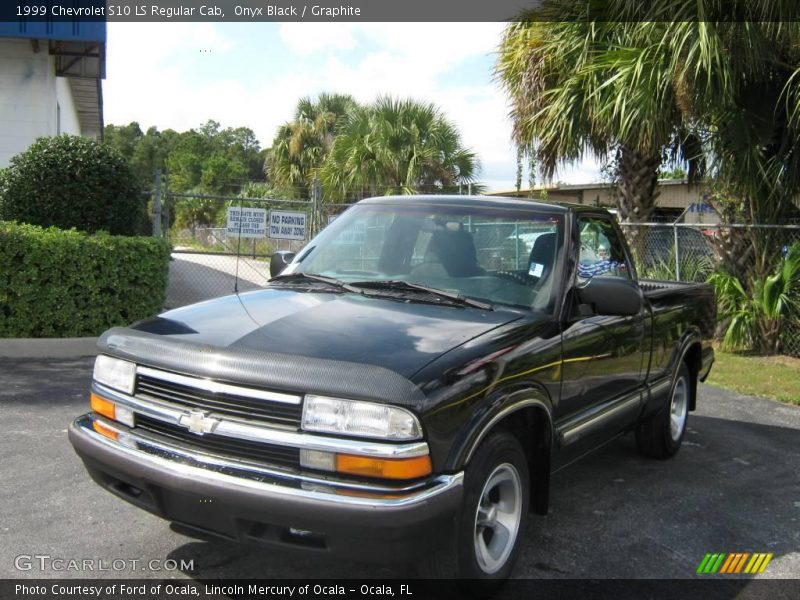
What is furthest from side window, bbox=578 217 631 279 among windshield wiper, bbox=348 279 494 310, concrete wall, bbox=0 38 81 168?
concrete wall, bbox=0 38 81 168

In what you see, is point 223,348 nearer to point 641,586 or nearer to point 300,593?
point 300,593

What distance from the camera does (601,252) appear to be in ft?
16.8

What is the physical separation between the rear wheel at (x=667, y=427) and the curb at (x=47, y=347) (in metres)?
5.80

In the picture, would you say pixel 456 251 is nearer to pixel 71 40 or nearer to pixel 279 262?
pixel 279 262

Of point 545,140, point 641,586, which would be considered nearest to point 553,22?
point 545,140

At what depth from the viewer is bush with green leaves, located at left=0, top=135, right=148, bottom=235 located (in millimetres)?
9586

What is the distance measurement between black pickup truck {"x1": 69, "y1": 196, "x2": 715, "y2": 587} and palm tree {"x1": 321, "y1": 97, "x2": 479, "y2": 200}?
13800 millimetres

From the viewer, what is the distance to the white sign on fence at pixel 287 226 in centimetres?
1170

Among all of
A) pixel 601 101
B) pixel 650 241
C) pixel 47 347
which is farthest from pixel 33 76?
pixel 650 241

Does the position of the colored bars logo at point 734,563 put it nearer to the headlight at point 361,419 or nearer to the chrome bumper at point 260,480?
the chrome bumper at point 260,480

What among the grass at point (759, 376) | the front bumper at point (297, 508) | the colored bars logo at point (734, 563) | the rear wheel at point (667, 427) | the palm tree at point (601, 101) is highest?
the palm tree at point (601, 101)

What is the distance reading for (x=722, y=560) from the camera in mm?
3998

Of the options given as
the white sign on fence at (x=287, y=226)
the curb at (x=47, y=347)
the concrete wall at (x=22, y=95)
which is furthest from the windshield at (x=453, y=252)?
the concrete wall at (x=22, y=95)

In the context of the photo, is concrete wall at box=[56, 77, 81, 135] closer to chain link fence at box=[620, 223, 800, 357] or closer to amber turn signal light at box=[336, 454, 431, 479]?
chain link fence at box=[620, 223, 800, 357]
